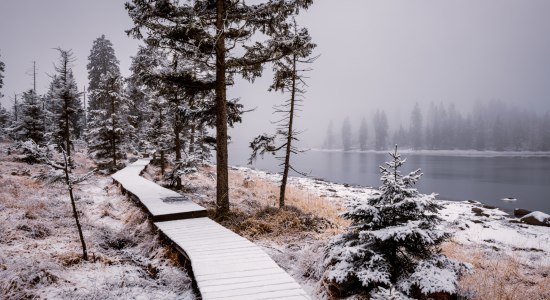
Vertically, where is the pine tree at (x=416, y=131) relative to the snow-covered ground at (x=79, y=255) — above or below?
above

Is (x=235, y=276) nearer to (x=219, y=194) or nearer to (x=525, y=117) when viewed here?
(x=219, y=194)

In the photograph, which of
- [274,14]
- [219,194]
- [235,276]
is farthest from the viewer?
[219,194]

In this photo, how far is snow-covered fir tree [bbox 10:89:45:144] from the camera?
24.4m

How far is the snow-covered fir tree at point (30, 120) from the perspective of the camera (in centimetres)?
2438

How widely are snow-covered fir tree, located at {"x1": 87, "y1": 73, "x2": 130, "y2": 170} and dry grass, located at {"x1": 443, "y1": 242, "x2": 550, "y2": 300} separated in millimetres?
23112

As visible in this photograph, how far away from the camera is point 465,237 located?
14.5 meters

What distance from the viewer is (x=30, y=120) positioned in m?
24.6

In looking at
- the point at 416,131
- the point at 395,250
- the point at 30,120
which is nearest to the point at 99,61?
the point at 30,120

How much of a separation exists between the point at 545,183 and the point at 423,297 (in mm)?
44117

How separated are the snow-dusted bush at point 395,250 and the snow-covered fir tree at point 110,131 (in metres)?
21.9

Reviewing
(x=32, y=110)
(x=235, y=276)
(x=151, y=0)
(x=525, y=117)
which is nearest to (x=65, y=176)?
(x=235, y=276)

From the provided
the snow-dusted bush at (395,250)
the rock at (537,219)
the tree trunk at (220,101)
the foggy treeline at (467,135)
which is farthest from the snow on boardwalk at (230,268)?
A: the foggy treeline at (467,135)

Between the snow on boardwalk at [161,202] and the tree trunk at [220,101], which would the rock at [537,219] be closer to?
the tree trunk at [220,101]

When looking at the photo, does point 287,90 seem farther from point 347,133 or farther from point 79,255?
point 347,133
